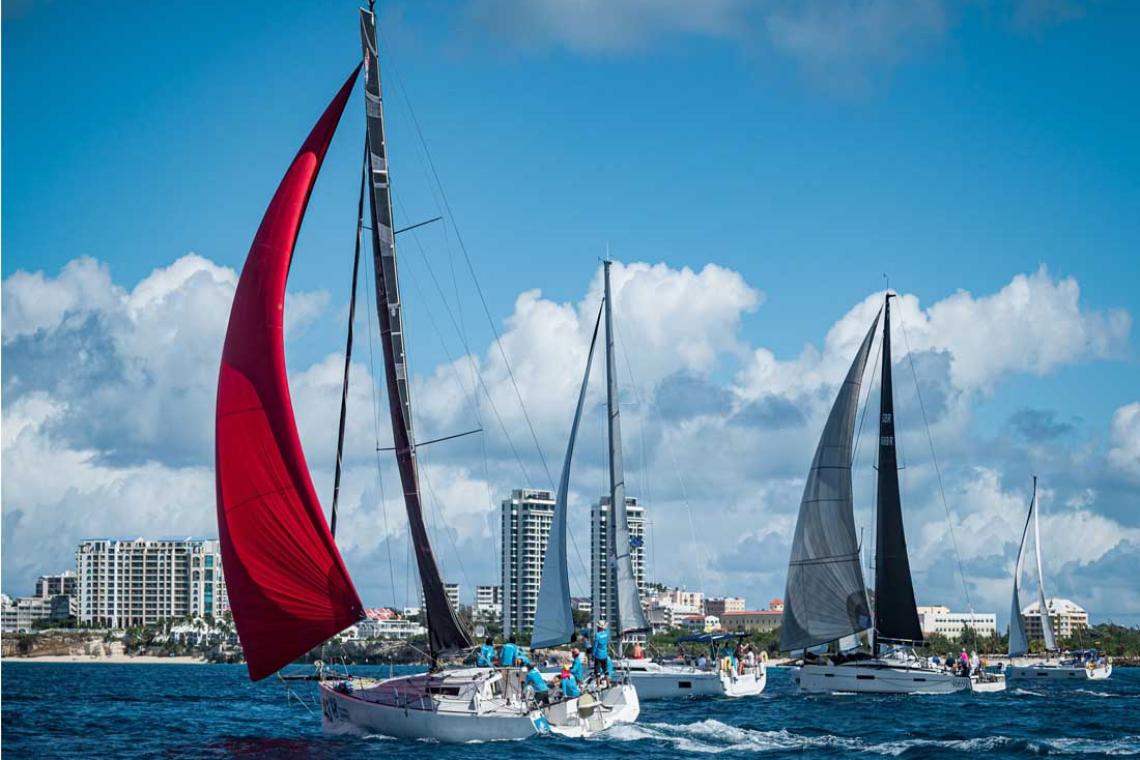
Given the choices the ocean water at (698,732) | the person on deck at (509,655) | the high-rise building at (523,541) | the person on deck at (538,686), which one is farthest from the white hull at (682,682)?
the high-rise building at (523,541)

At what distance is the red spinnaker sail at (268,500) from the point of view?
2828 centimetres

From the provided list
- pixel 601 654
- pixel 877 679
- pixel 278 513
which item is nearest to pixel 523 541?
pixel 877 679

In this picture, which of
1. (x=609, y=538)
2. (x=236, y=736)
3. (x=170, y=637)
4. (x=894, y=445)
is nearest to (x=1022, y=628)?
(x=894, y=445)

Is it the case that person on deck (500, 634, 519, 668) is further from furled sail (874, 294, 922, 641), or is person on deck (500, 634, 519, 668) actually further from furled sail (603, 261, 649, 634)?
furled sail (874, 294, 922, 641)

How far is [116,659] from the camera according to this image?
18062cm

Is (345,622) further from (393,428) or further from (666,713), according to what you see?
(666,713)

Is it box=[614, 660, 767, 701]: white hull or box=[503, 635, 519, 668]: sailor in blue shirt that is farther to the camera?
box=[614, 660, 767, 701]: white hull

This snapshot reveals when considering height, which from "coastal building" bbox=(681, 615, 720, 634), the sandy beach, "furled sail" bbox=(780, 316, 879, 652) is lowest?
the sandy beach

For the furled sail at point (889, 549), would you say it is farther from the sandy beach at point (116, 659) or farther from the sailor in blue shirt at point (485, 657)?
the sandy beach at point (116, 659)

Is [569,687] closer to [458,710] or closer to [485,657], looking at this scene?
[485,657]

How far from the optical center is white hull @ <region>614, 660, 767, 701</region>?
2005 inches

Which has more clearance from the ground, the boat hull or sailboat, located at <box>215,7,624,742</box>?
sailboat, located at <box>215,7,624,742</box>

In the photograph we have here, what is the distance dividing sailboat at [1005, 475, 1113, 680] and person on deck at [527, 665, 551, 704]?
48443 mm

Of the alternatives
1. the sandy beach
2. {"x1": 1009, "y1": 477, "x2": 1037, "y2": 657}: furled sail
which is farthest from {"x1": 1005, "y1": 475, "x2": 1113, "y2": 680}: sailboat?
the sandy beach
